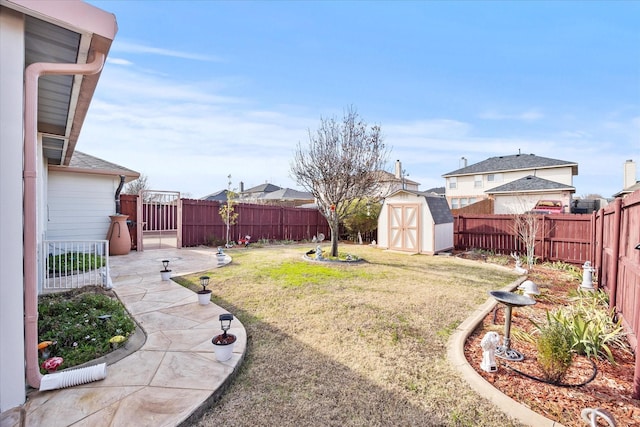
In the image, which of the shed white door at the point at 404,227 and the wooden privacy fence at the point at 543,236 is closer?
the wooden privacy fence at the point at 543,236

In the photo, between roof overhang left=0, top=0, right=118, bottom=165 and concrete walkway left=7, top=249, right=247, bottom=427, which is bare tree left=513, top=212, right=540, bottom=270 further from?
roof overhang left=0, top=0, right=118, bottom=165

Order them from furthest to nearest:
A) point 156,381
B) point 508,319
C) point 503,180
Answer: point 503,180
point 508,319
point 156,381

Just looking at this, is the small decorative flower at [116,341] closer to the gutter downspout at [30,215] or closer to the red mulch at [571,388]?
the gutter downspout at [30,215]

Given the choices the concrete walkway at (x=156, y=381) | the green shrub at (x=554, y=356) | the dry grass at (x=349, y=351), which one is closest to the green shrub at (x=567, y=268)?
the dry grass at (x=349, y=351)

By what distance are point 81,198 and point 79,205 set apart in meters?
0.23

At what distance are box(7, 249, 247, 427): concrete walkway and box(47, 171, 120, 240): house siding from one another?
254 inches

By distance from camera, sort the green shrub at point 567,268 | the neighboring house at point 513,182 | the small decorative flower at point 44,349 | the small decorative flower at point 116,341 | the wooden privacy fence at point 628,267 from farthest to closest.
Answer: the neighboring house at point 513,182
the green shrub at point 567,268
the small decorative flower at point 116,341
the wooden privacy fence at point 628,267
the small decorative flower at point 44,349

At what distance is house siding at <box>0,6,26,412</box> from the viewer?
1.97m

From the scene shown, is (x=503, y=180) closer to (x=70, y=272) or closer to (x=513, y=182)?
(x=513, y=182)

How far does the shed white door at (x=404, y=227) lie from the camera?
1108 centimetres

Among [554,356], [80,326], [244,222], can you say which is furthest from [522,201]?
[80,326]

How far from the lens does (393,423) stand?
2.09m

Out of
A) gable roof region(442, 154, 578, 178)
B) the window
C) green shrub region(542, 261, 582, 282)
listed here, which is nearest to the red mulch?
green shrub region(542, 261, 582, 282)

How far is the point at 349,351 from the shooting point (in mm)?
3197
